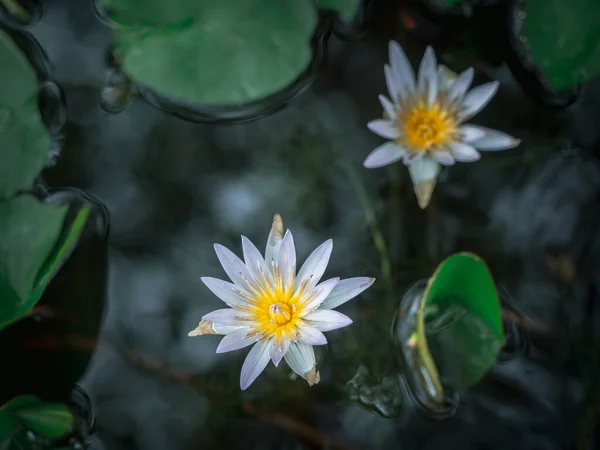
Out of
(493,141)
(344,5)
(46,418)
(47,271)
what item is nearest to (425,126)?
(493,141)

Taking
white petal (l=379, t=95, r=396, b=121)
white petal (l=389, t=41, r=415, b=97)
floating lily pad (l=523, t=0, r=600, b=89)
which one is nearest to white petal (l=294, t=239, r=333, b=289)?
white petal (l=379, t=95, r=396, b=121)

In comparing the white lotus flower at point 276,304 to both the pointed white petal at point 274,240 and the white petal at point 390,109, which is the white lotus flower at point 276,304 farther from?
the white petal at point 390,109

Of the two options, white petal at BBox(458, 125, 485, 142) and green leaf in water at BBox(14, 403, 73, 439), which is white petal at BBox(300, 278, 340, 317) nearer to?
white petal at BBox(458, 125, 485, 142)

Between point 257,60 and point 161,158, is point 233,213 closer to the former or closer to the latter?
point 161,158

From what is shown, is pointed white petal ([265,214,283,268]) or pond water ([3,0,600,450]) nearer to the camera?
pointed white petal ([265,214,283,268])

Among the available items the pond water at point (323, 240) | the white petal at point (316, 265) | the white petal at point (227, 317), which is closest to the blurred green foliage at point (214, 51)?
the pond water at point (323, 240)

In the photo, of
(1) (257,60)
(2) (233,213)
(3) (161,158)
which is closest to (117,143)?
(3) (161,158)

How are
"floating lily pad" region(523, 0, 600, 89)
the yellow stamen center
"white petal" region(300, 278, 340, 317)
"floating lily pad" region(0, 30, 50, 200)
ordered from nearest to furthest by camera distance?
1. "white petal" region(300, 278, 340, 317)
2. the yellow stamen center
3. "floating lily pad" region(0, 30, 50, 200)
4. "floating lily pad" region(523, 0, 600, 89)

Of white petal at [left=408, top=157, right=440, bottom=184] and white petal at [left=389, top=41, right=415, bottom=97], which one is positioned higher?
white petal at [left=389, top=41, right=415, bottom=97]
